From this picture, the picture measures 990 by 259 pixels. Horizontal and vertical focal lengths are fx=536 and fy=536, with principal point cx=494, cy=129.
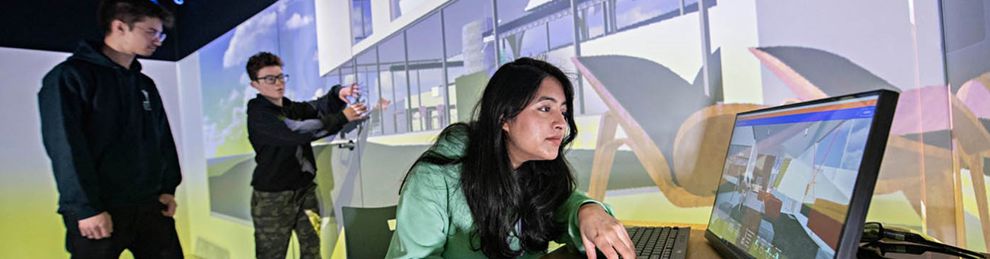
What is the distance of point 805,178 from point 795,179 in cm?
3

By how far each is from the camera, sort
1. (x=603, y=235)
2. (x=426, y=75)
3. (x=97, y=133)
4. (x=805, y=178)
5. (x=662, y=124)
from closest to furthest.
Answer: (x=805, y=178) < (x=603, y=235) < (x=662, y=124) < (x=97, y=133) < (x=426, y=75)

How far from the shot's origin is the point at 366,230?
2.58 metres

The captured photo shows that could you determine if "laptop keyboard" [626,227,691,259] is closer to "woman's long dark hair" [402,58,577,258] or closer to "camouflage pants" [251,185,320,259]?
"woman's long dark hair" [402,58,577,258]

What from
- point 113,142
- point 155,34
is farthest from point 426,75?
point 113,142

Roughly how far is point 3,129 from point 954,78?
2887mm

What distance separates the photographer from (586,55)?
1978 millimetres

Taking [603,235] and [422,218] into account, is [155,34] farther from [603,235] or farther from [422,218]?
[603,235]

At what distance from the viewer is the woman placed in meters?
1.09

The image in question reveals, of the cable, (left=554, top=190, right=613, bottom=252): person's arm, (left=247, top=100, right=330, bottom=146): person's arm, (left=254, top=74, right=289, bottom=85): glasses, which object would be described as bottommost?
the cable

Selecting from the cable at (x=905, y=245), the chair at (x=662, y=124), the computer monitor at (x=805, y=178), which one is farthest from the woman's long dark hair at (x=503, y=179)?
the chair at (x=662, y=124)

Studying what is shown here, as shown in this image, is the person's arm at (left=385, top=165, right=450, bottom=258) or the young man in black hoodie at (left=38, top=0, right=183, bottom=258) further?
the young man in black hoodie at (left=38, top=0, right=183, bottom=258)

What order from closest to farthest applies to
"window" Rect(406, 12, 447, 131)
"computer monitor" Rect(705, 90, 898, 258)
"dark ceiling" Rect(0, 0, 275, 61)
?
"computer monitor" Rect(705, 90, 898, 258), "dark ceiling" Rect(0, 0, 275, 61), "window" Rect(406, 12, 447, 131)

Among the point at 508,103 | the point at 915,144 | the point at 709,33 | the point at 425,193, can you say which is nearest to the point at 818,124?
the point at 508,103

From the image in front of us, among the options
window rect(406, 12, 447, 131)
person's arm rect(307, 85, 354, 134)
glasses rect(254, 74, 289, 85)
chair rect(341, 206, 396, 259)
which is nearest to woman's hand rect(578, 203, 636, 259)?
window rect(406, 12, 447, 131)
